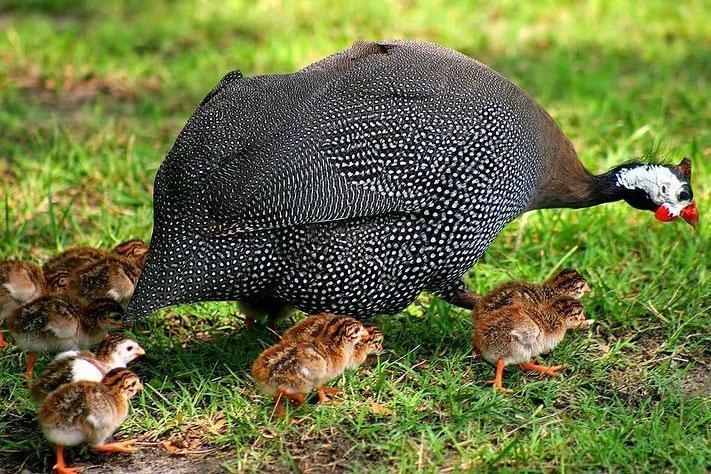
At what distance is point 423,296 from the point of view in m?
4.70

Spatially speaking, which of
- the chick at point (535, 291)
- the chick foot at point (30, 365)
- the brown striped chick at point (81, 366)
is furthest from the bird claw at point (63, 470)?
the chick at point (535, 291)

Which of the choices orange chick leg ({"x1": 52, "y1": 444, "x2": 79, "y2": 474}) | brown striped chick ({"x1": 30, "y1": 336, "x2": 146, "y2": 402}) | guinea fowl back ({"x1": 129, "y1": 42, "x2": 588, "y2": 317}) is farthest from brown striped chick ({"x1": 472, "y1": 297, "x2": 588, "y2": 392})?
orange chick leg ({"x1": 52, "y1": 444, "x2": 79, "y2": 474})

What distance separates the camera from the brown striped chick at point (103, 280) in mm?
4238

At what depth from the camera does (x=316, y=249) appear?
151 inches

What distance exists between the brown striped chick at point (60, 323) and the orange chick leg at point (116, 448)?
1.82ft

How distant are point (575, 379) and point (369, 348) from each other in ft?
2.50

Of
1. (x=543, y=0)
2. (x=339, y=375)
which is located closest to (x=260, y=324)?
(x=339, y=375)

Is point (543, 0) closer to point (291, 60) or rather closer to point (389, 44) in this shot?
point (291, 60)

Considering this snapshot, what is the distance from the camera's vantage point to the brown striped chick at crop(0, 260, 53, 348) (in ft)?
13.6

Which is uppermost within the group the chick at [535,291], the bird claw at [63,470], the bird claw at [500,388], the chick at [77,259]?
the chick at [535,291]

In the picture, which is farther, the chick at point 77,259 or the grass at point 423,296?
the chick at point 77,259

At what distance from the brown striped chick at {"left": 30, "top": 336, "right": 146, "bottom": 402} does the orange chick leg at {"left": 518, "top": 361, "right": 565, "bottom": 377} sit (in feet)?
4.67

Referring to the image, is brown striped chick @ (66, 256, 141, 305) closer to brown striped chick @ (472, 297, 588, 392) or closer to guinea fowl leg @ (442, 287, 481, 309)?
guinea fowl leg @ (442, 287, 481, 309)

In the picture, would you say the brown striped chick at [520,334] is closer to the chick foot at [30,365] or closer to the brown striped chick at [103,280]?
the brown striped chick at [103,280]
